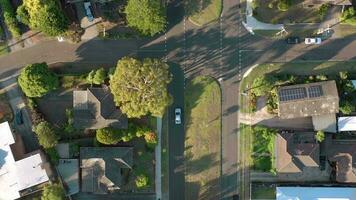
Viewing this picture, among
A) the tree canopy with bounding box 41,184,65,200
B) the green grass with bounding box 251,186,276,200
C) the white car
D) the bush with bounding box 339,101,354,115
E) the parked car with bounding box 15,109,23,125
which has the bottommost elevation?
the green grass with bounding box 251,186,276,200

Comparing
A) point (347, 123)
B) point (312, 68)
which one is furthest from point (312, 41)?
point (347, 123)

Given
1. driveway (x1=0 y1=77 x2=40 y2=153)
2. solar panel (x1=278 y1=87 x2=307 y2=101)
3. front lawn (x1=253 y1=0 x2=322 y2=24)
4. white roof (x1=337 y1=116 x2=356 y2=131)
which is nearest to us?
solar panel (x1=278 y1=87 x2=307 y2=101)

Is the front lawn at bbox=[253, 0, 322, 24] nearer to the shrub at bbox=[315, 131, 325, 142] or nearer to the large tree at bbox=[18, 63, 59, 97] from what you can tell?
the shrub at bbox=[315, 131, 325, 142]

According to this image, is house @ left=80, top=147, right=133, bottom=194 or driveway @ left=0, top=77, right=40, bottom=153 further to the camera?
driveway @ left=0, top=77, right=40, bottom=153

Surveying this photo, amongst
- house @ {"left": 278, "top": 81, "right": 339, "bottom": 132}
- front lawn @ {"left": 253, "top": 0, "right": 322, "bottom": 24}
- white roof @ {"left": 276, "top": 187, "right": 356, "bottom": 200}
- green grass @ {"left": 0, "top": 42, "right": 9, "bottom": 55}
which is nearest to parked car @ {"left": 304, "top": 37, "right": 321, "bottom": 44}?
front lawn @ {"left": 253, "top": 0, "right": 322, "bottom": 24}

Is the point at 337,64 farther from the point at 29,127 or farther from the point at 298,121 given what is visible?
the point at 29,127

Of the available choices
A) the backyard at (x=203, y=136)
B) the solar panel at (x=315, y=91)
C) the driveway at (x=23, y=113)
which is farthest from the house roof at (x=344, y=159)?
the driveway at (x=23, y=113)
